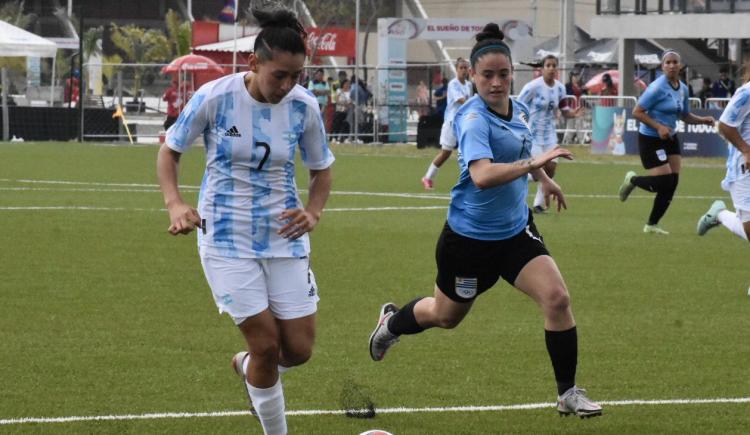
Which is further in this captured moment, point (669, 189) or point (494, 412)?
point (669, 189)

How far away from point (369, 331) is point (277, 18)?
4547 millimetres

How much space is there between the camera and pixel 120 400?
26.9 feet

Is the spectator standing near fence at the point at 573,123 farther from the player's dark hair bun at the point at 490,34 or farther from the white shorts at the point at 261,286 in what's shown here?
the white shorts at the point at 261,286

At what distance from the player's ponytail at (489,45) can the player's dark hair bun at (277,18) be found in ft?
4.77

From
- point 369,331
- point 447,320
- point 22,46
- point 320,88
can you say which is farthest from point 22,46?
point 447,320

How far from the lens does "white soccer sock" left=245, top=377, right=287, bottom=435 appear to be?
6734mm

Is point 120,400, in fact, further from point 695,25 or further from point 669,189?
point 695,25

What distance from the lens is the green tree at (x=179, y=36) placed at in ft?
245

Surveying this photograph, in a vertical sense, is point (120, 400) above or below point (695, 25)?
below

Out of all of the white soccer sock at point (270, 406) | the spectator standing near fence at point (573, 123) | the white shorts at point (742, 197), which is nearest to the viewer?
the white soccer sock at point (270, 406)

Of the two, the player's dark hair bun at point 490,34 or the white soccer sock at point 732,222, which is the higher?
the player's dark hair bun at point 490,34

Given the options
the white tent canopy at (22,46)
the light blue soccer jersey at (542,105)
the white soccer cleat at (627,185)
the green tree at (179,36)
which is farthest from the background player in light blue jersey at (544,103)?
the green tree at (179,36)

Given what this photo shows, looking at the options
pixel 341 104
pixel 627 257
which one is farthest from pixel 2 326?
pixel 341 104

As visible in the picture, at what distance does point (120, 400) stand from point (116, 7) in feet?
272
